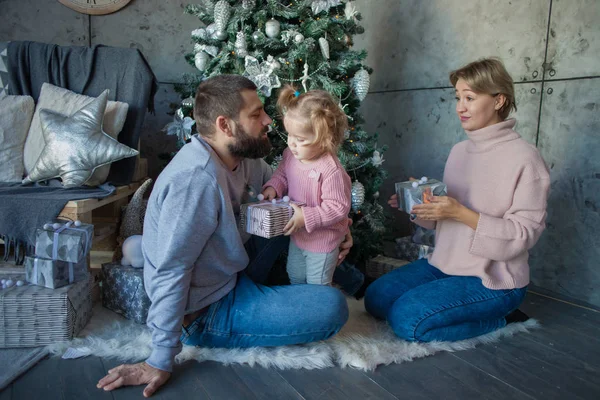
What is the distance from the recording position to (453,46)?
10.1ft

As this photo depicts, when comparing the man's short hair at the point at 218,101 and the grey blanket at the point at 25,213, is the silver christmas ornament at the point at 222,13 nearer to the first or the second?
the man's short hair at the point at 218,101

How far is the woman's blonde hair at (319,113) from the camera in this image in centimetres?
178

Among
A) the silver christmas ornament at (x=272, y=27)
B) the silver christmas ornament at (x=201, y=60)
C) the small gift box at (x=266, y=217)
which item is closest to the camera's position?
the small gift box at (x=266, y=217)

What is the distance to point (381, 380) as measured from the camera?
1.64 metres

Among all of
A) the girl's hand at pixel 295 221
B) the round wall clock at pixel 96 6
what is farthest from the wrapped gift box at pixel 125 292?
the round wall clock at pixel 96 6

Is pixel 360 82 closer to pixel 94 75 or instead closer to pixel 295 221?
pixel 295 221

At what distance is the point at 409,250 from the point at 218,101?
65.0 inches

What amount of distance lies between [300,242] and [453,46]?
77.4 inches

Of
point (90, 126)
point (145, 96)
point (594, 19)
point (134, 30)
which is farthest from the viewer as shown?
point (134, 30)

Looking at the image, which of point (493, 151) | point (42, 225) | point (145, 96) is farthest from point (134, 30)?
point (493, 151)

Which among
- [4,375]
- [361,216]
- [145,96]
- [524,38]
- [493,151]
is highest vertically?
[524,38]

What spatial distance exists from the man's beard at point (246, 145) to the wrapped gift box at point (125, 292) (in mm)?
744

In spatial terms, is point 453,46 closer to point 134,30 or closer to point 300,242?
point 300,242

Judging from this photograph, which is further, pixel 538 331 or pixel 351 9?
pixel 351 9
